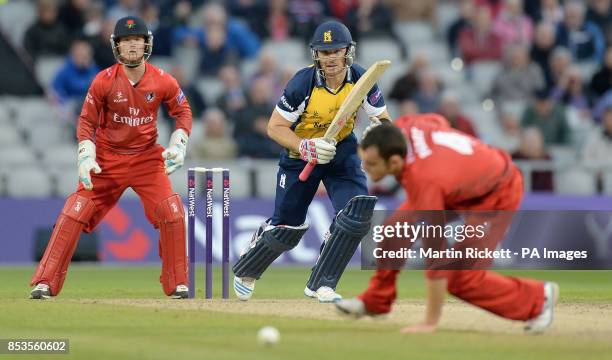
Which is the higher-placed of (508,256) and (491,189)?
(491,189)

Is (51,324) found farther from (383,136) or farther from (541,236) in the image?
(541,236)

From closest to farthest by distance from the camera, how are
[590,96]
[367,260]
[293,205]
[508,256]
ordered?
[293,205] → [367,260] → [508,256] → [590,96]

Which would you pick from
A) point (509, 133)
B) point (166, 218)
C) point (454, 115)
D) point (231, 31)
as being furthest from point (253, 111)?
point (166, 218)

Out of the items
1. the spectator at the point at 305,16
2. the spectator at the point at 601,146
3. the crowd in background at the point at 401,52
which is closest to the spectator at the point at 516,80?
the crowd in background at the point at 401,52

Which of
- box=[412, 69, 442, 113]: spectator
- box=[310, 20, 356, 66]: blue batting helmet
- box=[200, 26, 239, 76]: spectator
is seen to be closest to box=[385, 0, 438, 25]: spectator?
box=[412, 69, 442, 113]: spectator

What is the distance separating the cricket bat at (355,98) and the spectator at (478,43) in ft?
31.5

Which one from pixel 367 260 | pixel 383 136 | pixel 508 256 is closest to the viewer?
A: pixel 383 136

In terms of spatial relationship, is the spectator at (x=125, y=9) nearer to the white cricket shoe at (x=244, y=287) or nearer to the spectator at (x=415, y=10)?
the spectator at (x=415, y=10)

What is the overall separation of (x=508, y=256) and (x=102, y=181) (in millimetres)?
6204

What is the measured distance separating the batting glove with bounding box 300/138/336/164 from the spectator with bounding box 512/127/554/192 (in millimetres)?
7332

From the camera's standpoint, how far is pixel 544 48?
65.7 feet

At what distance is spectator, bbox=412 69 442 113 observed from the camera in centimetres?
1873

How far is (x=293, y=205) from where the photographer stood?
11398 millimetres

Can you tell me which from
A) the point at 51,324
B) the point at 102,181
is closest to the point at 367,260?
the point at 102,181
